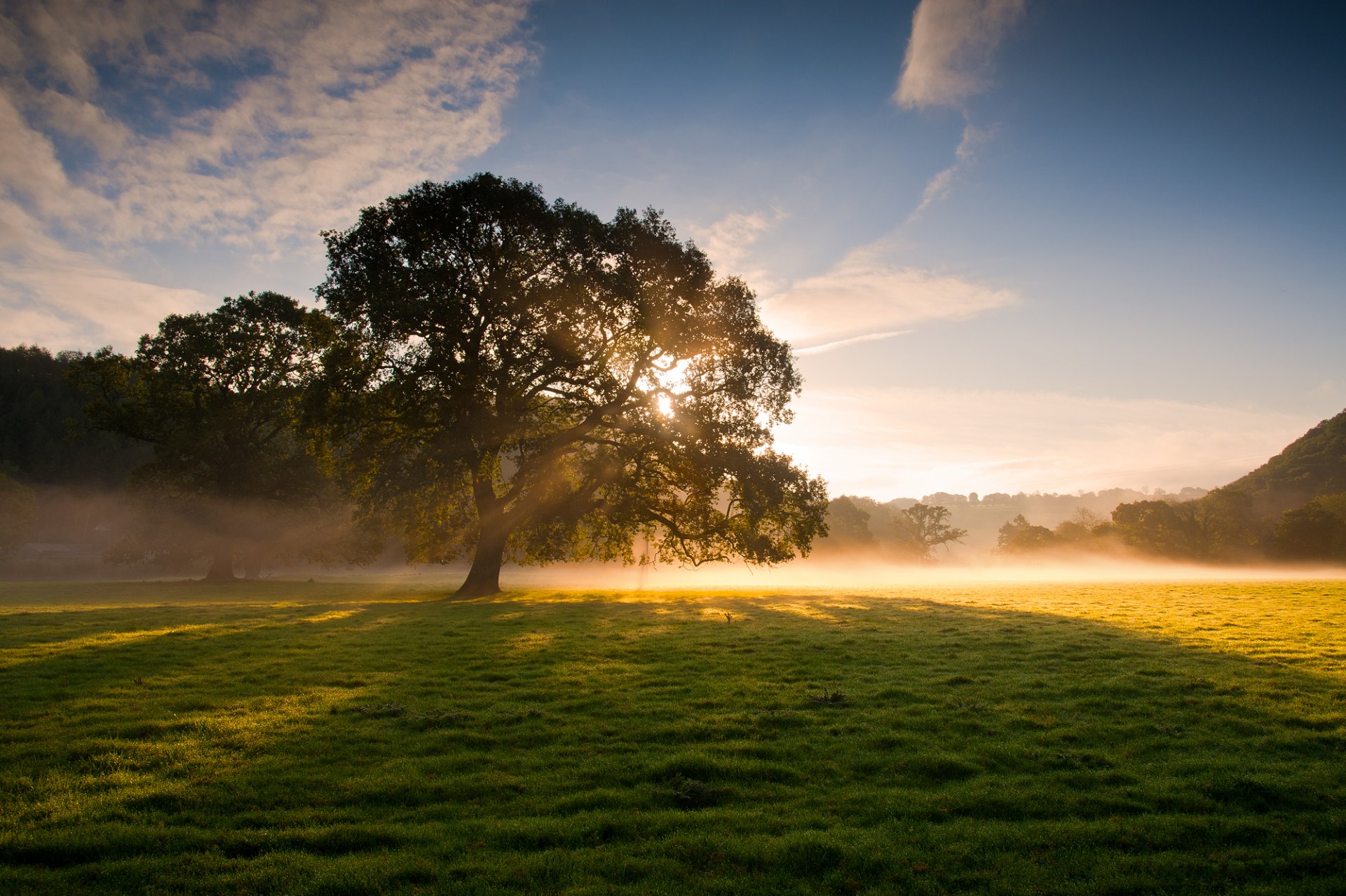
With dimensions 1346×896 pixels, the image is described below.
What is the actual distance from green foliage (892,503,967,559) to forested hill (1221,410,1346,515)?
43278 mm

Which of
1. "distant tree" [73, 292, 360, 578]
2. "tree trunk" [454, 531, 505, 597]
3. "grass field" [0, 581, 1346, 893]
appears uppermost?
"distant tree" [73, 292, 360, 578]

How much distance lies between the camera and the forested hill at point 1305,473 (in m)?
95.0

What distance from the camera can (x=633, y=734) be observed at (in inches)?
359

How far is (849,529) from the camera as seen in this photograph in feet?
383

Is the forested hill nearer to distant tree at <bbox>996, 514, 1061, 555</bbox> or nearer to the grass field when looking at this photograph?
distant tree at <bbox>996, 514, 1061, 555</bbox>

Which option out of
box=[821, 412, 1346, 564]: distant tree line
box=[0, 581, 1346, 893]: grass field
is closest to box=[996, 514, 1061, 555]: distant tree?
box=[821, 412, 1346, 564]: distant tree line

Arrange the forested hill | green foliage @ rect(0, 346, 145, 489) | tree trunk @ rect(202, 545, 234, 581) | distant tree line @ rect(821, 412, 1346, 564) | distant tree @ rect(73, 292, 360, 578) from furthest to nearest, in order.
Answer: the forested hill < green foliage @ rect(0, 346, 145, 489) < distant tree line @ rect(821, 412, 1346, 564) < tree trunk @ rect(202, 545, 234, 581) < distant tree @ rect(73, 292, 360, 578)

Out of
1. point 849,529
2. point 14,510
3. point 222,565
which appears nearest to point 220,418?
point 222,565

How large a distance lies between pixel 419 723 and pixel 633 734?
10.7 feet

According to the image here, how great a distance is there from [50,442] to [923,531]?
137661 millimetres

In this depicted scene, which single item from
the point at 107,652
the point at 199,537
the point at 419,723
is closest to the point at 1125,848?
the point at 419,723

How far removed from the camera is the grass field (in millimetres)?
5648

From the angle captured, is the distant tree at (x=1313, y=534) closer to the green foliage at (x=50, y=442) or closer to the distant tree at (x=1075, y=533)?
the distant tree at (x=1075, y=533)

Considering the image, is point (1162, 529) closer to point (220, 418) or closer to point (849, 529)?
point (849, 529)
